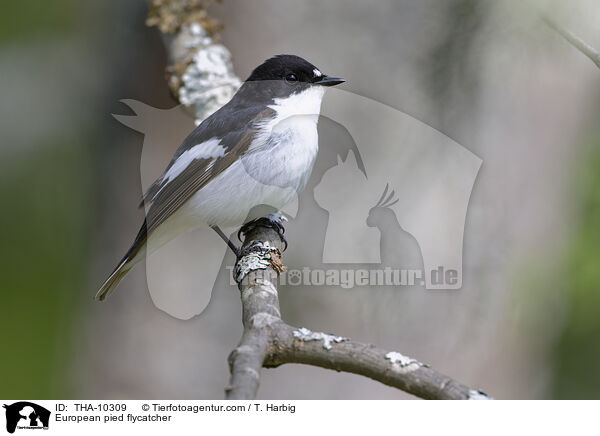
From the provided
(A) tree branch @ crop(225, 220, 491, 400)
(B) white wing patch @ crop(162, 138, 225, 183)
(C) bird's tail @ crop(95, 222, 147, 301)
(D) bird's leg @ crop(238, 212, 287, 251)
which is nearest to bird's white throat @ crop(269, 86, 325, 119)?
(B) white wing patch @ crop(162, 138, 225, 183)

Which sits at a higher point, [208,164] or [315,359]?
[208,164]

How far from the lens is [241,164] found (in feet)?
6.34

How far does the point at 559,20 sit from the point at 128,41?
1.74 meters

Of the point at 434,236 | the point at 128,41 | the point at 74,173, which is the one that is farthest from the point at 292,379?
the point at 128,41

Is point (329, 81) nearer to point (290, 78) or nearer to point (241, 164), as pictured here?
point (290, 78)

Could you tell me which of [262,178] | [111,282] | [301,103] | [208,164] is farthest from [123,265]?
[301,103]

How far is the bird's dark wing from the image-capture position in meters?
1.93

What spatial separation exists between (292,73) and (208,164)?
459 mm

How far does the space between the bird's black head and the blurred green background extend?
0.31 metres

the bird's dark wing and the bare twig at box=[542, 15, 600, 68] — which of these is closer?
the bare twig at box=[542, 15, 600, 68]

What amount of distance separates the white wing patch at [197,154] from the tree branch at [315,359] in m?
0.70

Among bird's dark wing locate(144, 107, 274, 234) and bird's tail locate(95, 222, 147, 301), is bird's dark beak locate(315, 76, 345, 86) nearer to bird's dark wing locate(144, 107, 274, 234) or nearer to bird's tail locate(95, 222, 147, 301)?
bird's dark wing locate(144, 107, 274, 234)

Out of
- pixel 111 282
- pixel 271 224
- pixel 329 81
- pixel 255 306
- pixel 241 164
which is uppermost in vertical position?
pixel 329 81

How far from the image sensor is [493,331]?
2.26 metres
